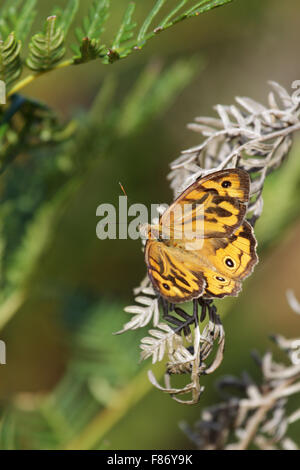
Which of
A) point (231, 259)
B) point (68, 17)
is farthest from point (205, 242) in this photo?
point (68, 17)

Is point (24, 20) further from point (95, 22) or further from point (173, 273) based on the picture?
point (173, 273)

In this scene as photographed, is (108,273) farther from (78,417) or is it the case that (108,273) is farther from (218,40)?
(218,40)

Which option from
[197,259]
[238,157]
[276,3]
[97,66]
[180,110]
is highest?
[276,3]

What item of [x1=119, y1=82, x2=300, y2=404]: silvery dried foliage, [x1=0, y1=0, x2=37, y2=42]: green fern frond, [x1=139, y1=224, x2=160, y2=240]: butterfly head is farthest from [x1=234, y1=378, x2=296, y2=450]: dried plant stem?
[x1=0, y1=0, x2=37, y2=42]: green fern frond

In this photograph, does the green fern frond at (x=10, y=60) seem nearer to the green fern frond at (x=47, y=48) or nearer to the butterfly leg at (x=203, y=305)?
the green fern frond at (x=47, y=48)

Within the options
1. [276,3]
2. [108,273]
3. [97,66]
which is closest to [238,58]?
[276,3]

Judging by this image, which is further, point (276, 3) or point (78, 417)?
point (276, 3)
